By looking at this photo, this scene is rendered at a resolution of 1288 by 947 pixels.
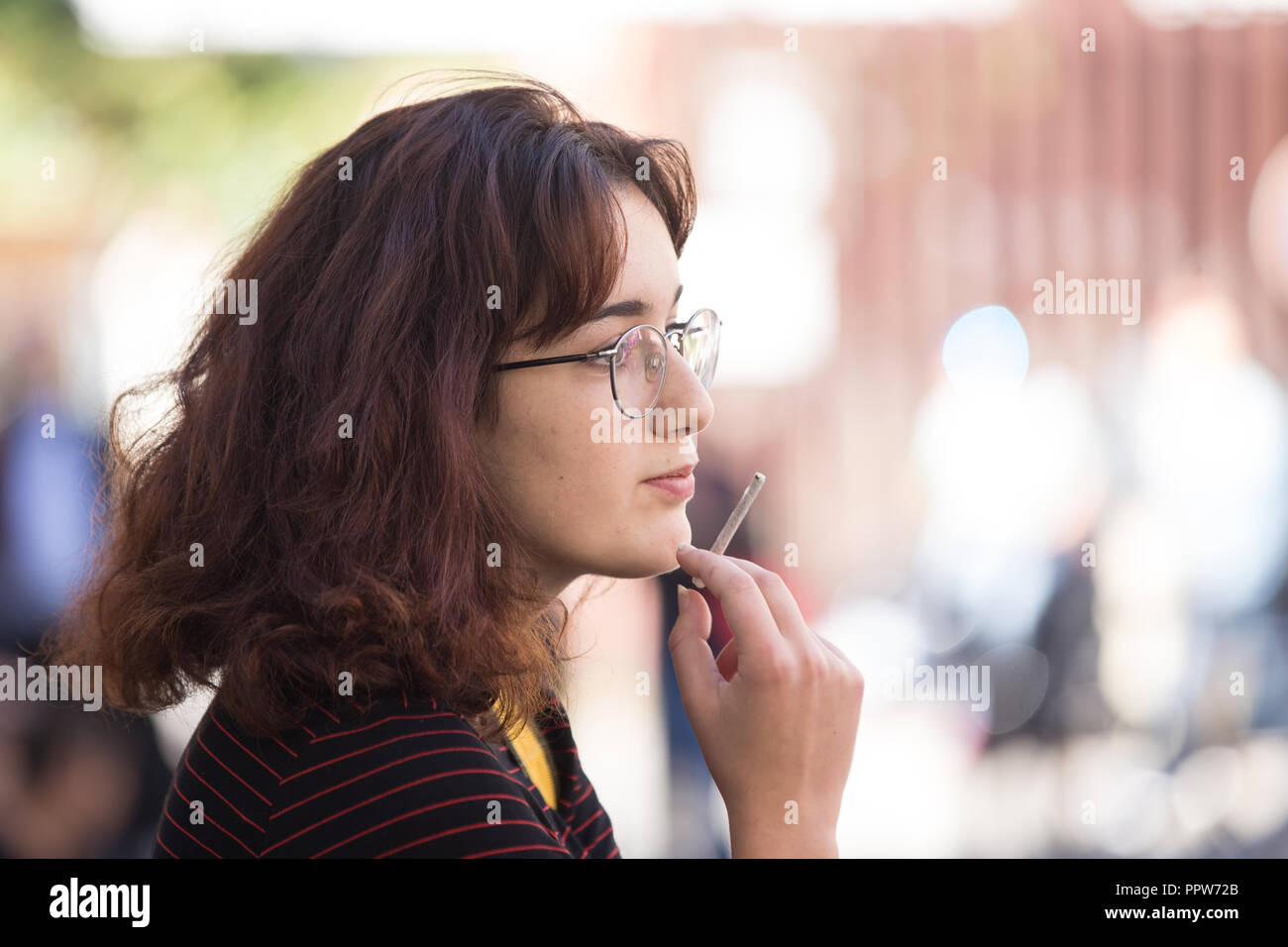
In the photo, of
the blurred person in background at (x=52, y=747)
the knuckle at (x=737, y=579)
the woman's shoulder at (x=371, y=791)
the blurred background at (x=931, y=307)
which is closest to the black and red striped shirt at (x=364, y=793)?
the woman's shoulder at (x=371, y=791)

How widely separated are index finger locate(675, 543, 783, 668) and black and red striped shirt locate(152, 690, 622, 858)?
0.34 m

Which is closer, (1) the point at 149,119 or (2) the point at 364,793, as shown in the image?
(2) the point at 364,793

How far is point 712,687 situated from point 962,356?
4.12 metres

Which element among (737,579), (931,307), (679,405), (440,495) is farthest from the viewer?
(931,307)

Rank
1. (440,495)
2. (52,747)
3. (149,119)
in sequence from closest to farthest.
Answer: (440,495) < (52,747) < (149,119)

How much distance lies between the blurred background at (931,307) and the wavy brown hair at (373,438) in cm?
300

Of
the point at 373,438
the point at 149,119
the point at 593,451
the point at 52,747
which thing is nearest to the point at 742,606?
the point at 593,451

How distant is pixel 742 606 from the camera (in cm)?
137

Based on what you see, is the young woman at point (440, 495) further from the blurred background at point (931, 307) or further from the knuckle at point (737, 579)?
the blurred background at point (931, 307)

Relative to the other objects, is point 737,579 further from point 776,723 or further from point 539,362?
point 539,362

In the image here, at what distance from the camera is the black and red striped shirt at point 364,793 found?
3.41 ft

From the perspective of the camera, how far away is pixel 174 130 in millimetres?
4973

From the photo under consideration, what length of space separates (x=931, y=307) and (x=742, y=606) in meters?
4.05

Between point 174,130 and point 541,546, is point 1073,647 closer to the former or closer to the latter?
point 541,546
